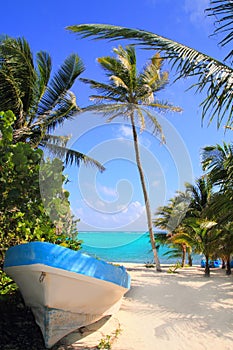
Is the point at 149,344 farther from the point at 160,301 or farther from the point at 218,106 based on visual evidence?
the point at 218,106

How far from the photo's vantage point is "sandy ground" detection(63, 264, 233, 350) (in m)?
4.74

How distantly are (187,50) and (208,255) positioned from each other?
9.35m

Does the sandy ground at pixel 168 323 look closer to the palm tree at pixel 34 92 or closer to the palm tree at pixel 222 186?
the palm tree at pixel 222 186

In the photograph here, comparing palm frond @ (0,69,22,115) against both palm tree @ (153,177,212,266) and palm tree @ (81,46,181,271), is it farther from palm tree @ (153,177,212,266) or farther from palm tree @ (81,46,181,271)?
palm tree @ (153,177,212,266)

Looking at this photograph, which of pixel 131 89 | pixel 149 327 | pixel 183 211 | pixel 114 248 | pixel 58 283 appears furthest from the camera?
pixel 114 248

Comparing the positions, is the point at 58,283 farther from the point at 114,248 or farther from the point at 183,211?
the point at 114,248

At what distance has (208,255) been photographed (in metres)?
11.8

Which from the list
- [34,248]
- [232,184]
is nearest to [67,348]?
[34,248]

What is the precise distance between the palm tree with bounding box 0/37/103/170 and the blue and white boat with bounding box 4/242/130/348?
5053mm

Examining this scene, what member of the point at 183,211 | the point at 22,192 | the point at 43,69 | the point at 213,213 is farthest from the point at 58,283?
the point at 183,211

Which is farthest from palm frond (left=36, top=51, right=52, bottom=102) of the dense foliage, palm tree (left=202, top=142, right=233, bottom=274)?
palm tree (left=202, top=142, right=233, bottom=274)

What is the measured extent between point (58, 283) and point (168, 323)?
2538 millimetres

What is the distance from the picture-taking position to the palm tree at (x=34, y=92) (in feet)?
28.9

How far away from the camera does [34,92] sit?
9.38 meters
